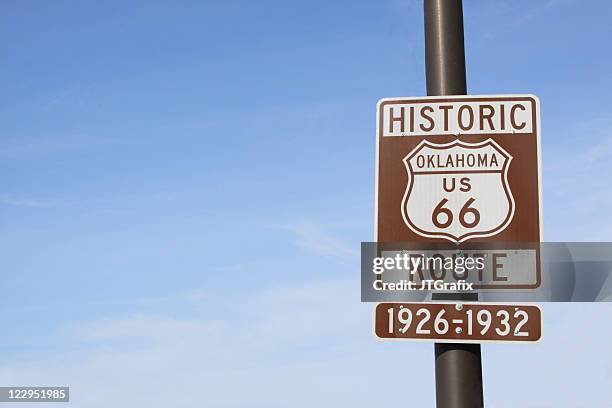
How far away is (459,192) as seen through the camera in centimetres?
443

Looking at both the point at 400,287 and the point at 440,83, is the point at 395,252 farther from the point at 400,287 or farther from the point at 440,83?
the point at 440,83

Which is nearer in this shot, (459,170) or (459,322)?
(459,322)

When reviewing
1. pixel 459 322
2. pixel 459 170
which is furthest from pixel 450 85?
pixel 459 322

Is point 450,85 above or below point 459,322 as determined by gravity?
above

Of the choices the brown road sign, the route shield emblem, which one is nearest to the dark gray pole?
the brown road sign

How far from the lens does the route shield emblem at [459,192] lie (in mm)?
4379

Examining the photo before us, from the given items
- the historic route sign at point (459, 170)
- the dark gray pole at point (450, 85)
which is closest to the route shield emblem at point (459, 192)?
the historic route sign at point (459, 170)

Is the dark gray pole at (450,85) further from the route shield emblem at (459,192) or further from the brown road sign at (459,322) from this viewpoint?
the route shield emblem at (459,192)

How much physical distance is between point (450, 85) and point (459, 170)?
1.77 feet

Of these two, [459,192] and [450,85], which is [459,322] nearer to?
[459,192]

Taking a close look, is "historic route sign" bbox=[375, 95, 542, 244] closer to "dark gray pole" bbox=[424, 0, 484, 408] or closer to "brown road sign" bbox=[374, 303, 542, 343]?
"dark gray pole" bbox=[424, 0, 484, 408]

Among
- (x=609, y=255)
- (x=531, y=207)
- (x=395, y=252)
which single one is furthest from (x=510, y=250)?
(x=609, y=255)

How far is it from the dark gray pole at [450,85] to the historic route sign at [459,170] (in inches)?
5.7

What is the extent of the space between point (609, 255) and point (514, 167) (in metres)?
1.11
